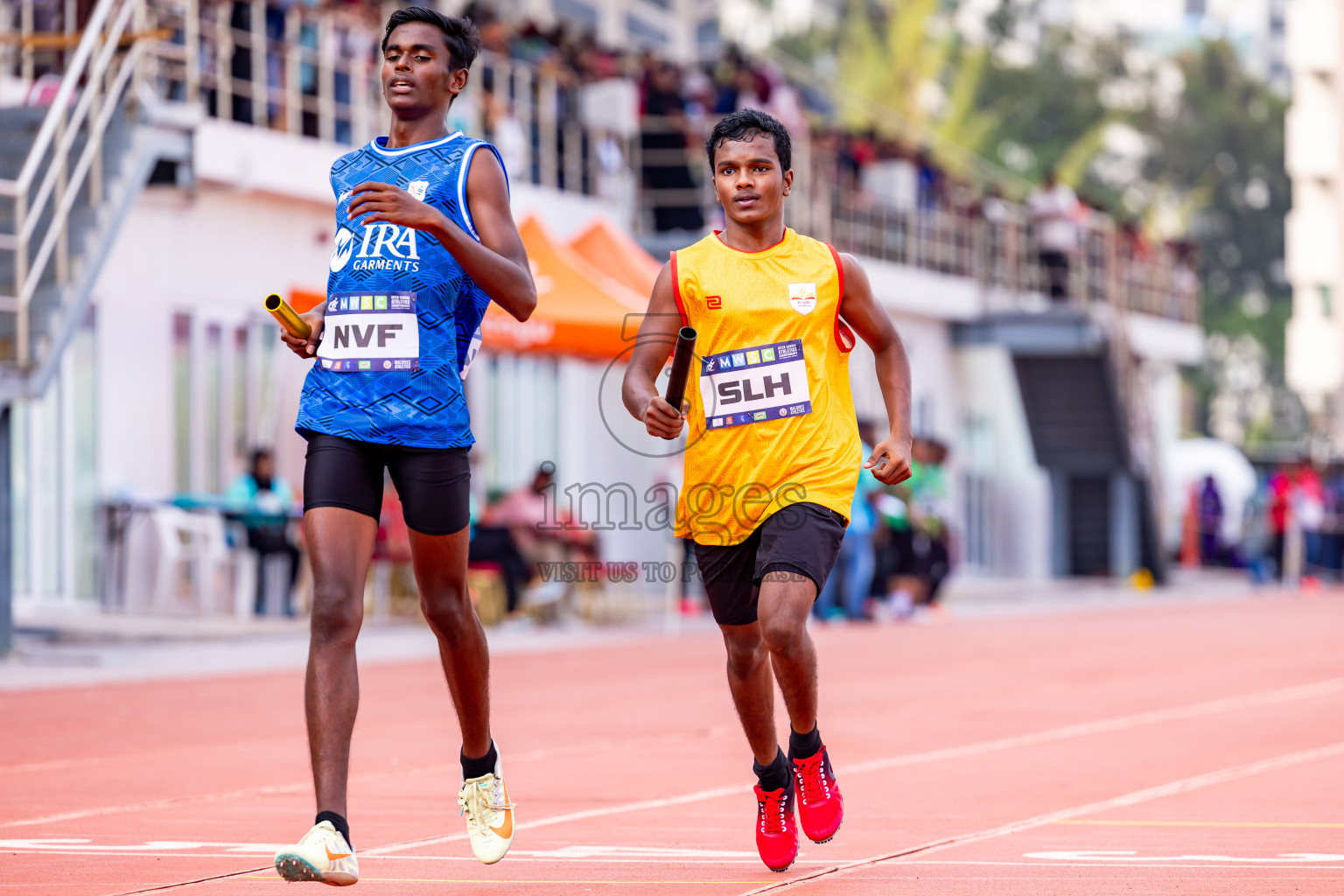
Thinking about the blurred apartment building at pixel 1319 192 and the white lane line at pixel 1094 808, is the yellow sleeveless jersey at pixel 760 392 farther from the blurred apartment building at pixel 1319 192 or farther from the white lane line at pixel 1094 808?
the blurred apartment building at pixel 1319 192

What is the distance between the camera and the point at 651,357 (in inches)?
243

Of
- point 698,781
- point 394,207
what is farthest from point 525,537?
point 394,207

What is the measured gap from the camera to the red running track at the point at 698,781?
20.0 ft

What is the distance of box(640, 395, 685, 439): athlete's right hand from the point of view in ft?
18.9

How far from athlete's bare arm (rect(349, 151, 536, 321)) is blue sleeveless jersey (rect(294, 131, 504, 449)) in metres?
0.05

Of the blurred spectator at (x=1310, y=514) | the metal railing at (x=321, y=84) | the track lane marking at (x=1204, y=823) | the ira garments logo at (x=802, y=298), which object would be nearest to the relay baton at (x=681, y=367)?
the ira garments logo at (x=802, y=298)

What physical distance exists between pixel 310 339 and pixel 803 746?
1.72 meters

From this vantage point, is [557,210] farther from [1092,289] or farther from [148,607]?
[1092,289]

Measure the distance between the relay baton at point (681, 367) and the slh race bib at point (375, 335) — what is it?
25.3 inches

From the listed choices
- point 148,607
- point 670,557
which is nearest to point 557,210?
point 670,557

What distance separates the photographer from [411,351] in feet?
18.4

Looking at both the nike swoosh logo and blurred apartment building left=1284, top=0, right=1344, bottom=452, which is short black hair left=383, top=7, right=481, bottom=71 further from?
blurred apartment building left=1284, top=0, right=1344, bottom=452

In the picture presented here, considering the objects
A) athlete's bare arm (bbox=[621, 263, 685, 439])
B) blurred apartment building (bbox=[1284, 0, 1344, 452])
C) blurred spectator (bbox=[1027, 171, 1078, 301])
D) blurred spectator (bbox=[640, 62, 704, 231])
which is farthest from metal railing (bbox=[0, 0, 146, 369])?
blurred apartment building (bbox=[1284, 0, 1344, 452])

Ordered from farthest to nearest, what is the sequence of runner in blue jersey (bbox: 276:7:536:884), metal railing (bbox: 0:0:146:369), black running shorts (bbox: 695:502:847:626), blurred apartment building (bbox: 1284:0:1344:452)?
1. blurred apartment building (bbox: 1284:0:1344:452)
2. metal railing (bbox: 0:0:146:369)
3. black running shorts (bbox: 695:502:847:626)
4. runner in blue jersey (bbox: 276:7:536:884)
